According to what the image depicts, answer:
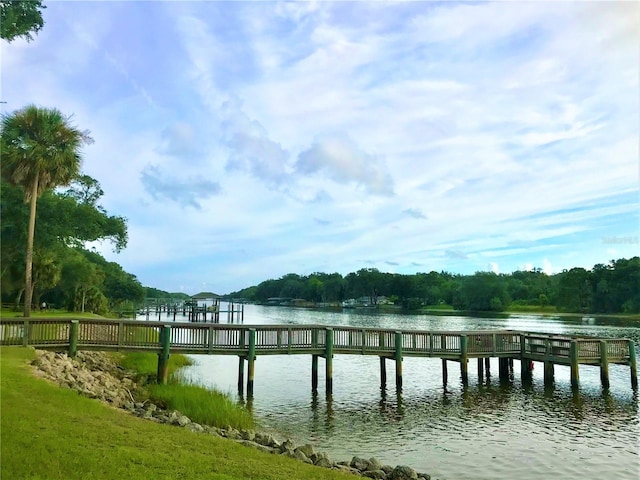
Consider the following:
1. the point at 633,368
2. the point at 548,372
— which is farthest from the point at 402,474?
the point at 633,368

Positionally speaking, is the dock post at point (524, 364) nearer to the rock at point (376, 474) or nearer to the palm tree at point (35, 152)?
the rock at point (376, 474)

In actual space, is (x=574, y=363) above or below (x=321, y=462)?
above

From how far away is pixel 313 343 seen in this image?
2397 cm

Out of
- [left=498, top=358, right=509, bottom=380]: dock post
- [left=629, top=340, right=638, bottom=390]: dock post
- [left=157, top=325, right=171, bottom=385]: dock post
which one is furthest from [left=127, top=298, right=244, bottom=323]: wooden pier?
[left=629, top=340, right=638, bottom=390]: dock post

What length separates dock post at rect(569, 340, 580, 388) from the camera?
83.5 ft

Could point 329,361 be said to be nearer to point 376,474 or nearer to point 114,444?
point 376,474

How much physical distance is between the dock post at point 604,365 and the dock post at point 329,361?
13.3 m

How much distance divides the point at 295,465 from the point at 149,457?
2730 millimetres

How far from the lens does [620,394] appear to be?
972 inches

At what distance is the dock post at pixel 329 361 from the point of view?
23.5 m

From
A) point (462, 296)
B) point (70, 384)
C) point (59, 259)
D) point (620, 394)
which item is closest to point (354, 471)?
point (70, 384)

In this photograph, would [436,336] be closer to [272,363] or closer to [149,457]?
[272,363]

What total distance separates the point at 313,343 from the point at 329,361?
1064 mm

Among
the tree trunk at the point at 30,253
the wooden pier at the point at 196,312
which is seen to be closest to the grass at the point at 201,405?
the tree trunk at the point at 30,253
